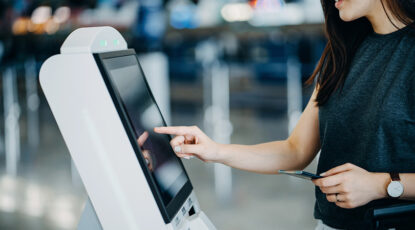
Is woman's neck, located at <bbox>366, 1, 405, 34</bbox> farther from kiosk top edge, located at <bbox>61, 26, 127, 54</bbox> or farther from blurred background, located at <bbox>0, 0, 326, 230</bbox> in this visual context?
blurred background, located at <bbox>0, 0, 326, 230</bbox>

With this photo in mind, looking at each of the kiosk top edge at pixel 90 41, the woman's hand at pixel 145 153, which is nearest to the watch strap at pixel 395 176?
Result: the woman's hand at pixel 145 153

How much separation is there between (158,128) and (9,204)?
2611 millimetres

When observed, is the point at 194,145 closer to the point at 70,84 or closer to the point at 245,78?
the point at 70,84

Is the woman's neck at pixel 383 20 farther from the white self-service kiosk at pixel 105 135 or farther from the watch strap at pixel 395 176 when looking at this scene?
the white self-service kiosk at pixel 105 135

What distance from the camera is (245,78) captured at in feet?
24.0

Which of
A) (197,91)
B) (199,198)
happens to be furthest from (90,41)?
(197,91)

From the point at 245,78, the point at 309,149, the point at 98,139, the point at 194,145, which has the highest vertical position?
the point at 98,139

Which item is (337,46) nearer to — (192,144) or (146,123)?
(192,144)

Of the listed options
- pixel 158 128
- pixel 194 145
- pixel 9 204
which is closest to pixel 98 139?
pixel 158 128

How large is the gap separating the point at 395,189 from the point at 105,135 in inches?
23.2

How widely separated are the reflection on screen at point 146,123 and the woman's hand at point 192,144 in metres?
0.02

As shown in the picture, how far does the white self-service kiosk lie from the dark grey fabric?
1.62ft

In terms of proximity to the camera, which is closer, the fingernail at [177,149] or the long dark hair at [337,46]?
the fingernail at [177,149]

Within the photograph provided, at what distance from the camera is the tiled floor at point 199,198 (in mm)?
2844
